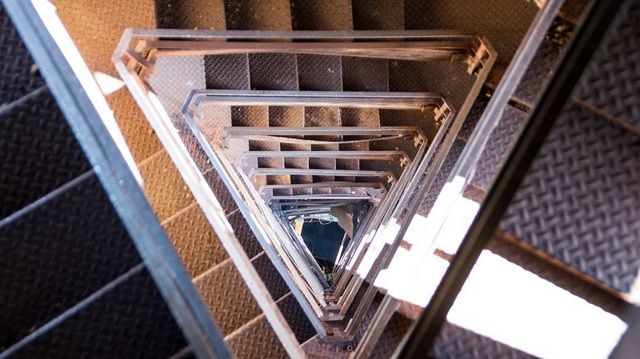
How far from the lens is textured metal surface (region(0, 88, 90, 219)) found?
2.01 meters

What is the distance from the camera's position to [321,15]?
4.36m

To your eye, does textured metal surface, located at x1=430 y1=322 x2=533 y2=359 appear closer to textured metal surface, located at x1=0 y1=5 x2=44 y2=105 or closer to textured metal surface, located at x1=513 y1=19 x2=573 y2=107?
textured metal surface, located at x1=513 y1=19 x2=573 y2=107

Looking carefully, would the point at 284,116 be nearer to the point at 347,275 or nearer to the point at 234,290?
the point at 347,275

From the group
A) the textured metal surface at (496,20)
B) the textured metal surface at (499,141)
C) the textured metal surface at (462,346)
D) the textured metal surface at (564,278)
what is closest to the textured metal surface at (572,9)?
the textured metal surface at (499,141)

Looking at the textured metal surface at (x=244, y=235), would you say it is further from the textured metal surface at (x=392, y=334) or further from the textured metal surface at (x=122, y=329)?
the textured metal surface at (x=122, y=329)

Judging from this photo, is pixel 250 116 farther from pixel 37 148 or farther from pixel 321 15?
pixel 37 148

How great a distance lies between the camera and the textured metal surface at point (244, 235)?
4.69 meters

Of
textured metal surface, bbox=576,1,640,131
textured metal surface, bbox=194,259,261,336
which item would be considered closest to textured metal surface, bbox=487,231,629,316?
textured metal surface, bbox=576,1,640,131

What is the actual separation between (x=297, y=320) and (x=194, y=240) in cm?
95

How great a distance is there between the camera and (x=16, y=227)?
1968mm

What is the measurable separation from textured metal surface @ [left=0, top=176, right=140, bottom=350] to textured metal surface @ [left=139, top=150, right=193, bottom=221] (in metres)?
1.87

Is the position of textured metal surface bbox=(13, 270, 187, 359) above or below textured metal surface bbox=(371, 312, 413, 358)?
above

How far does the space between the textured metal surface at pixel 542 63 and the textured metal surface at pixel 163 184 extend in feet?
7.87

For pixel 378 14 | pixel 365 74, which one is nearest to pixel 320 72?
pixel 365 74
